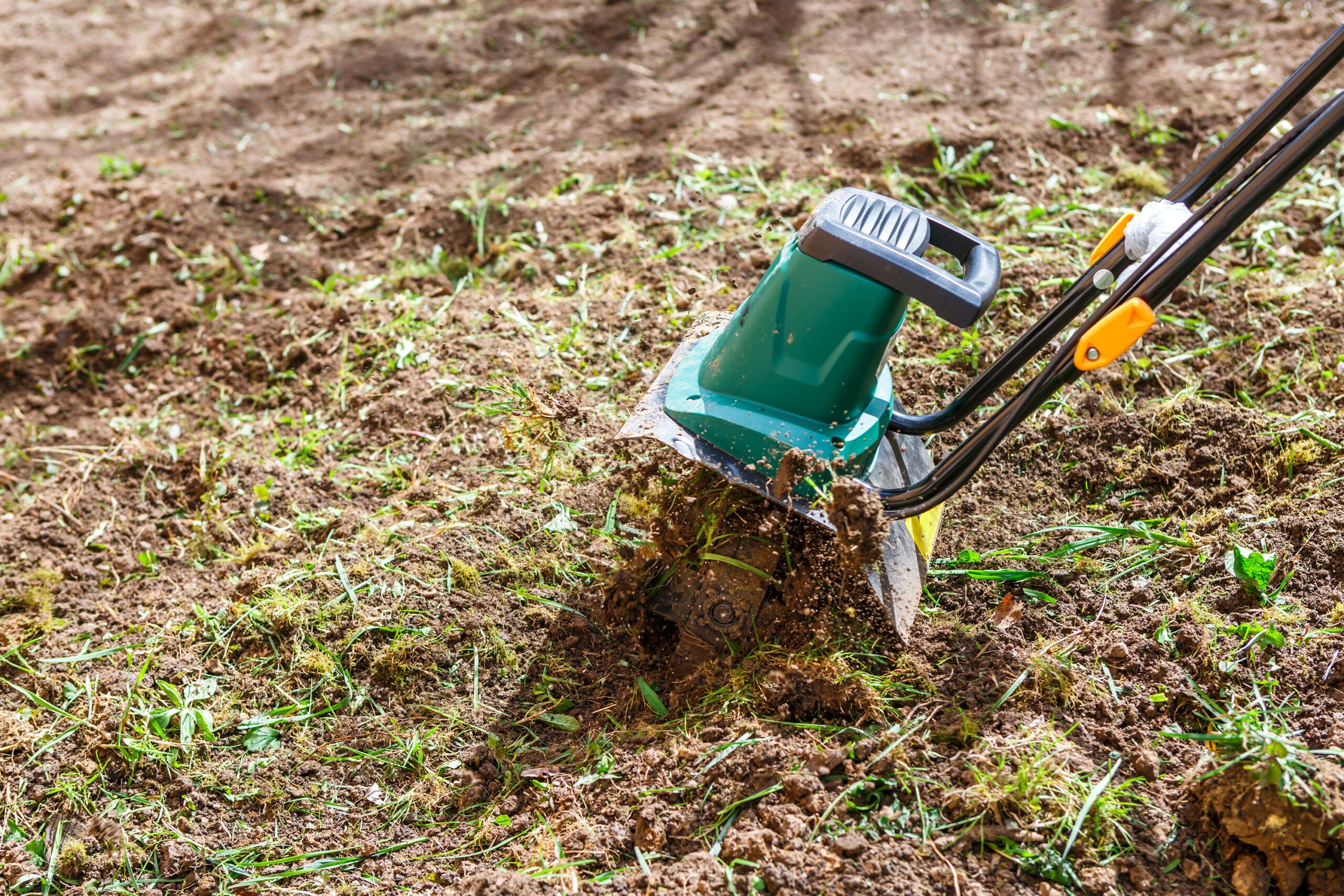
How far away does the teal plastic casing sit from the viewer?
2.00m

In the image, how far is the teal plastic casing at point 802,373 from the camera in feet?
6.56

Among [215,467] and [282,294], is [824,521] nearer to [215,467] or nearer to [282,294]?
[215,467]

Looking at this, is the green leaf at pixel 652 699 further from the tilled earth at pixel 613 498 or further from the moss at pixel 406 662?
the moss at pixel 406 662

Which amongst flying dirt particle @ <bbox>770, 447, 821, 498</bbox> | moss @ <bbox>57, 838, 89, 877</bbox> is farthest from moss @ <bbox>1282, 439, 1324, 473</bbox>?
moss @ <bbox>57, 838, 89, 877</bbox>

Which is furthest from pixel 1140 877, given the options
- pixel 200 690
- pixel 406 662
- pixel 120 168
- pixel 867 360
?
pixel 120 168

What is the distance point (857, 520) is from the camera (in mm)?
2010

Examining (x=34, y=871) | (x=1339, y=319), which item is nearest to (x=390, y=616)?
(x=34, y=871)

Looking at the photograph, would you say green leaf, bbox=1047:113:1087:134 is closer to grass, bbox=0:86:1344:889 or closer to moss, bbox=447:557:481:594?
grass, bbox=0:86:1344:889

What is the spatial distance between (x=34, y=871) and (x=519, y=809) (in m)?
1.13

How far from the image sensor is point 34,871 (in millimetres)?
2143

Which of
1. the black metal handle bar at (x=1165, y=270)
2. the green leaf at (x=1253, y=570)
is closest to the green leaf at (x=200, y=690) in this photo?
the black metal handle bar at (x=1165, y=270)

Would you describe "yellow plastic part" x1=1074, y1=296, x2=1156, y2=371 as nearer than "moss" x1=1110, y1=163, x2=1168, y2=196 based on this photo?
Yes

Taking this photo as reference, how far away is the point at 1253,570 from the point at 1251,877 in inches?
30.4

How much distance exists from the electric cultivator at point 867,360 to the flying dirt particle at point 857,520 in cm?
2
